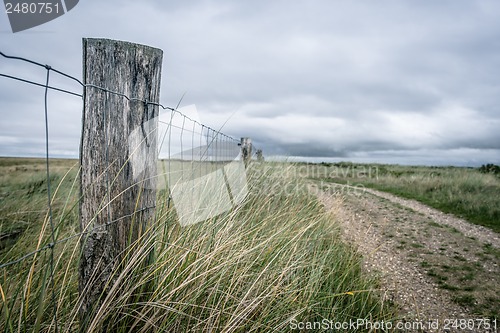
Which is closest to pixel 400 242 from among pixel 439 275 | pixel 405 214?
pixel 439 275

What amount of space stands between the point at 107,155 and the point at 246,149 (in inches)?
235

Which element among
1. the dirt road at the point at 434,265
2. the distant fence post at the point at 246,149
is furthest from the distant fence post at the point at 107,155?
the distant fence post at the point at 246,149

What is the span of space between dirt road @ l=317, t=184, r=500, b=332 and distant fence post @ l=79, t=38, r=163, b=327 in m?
1.93

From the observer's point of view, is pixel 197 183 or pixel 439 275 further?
pixel 439 275

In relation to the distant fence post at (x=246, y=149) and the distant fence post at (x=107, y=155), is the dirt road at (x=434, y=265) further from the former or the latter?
the distant fence post at (x=246, y=149)

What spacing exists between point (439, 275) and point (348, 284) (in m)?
2.41

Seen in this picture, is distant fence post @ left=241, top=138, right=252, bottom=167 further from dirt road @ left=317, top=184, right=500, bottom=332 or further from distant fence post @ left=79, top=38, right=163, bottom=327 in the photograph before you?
distant fence post @ left=79, top=38, right=163, bottom=327

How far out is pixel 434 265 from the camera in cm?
505

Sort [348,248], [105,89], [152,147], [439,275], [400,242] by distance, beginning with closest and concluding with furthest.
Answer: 1. [105,89]
2. [152,147]
3. [348,248]
4. [439,275]
5. [400,242]

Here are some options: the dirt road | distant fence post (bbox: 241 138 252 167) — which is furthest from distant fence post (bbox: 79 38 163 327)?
distant fence post (bbox: 241 138 252 167)

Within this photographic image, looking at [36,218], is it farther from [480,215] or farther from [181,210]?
[480,215]

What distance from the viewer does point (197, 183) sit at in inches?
128

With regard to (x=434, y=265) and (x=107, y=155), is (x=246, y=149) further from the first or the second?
(x=107, y=155)

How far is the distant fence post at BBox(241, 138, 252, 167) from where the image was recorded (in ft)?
24.5
